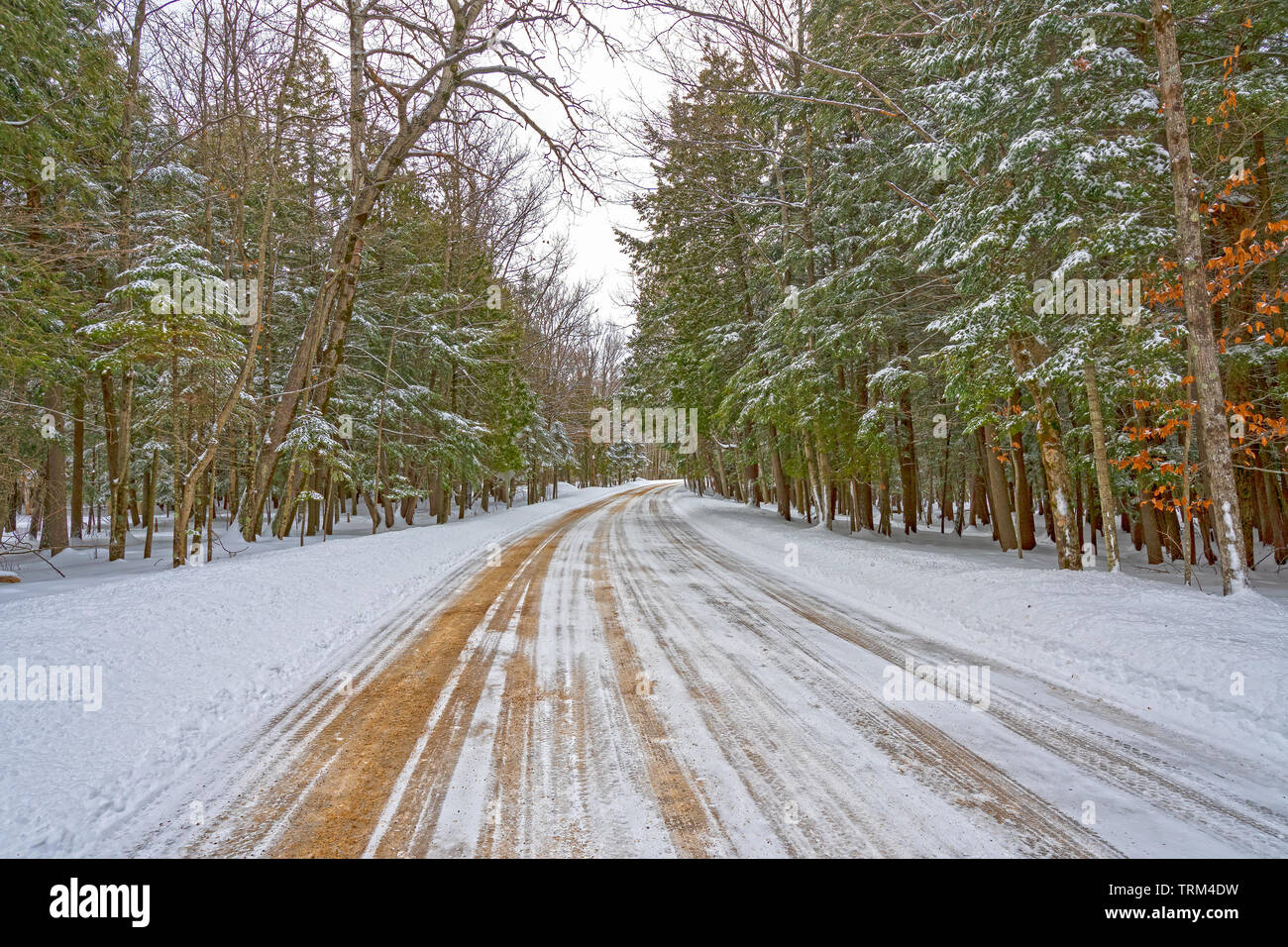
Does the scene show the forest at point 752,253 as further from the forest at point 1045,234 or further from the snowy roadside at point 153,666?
the snowy roadside at point 153,666

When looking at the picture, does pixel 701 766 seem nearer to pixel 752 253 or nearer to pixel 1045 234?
pixel 1045 234

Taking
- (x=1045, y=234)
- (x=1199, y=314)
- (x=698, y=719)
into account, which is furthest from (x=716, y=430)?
(x=698, y=719)

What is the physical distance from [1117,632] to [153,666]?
835 centimetres

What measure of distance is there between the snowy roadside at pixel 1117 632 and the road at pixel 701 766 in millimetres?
437

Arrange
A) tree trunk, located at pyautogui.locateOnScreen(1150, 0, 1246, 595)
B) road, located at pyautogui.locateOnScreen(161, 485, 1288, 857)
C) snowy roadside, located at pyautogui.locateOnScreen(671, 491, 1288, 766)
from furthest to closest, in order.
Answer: tree trunk, located at pyautogui.locateOnScreen(1150, 0, 1246, 595)
snowy roadside, located at pyautogui.locateOnScreen(671, 491, 1288, 766)
road, located at pyautogui.locateOnScreen(161, 485, 1288, 857)

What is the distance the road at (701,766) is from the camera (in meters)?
2.52

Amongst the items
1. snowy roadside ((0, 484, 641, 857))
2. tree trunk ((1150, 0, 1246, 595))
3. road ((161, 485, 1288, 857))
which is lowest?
road ((161, 485, 1288, 857))

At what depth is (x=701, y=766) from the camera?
3143mm

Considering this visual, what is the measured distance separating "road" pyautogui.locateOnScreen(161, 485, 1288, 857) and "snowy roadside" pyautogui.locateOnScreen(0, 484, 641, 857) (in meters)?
0.44

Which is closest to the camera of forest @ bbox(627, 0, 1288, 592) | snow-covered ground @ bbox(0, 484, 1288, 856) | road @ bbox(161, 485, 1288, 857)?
road @ bbox(161, 485, 1288, 857)

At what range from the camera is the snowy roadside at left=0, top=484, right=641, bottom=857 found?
2807 mm

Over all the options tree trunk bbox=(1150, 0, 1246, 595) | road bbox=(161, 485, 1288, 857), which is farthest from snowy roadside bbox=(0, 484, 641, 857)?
tree trunk bbox=(1150, 0, 1246, 595)

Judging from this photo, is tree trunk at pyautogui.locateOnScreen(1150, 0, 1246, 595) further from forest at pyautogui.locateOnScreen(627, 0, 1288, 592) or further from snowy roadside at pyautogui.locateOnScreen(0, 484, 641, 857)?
snowy roadside at pyautogui.locateOnScreen(0, 484, 641, 857)

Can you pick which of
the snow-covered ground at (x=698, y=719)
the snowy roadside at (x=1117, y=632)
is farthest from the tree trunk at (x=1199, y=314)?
the snow-covered ground at (x=698, y=719)
